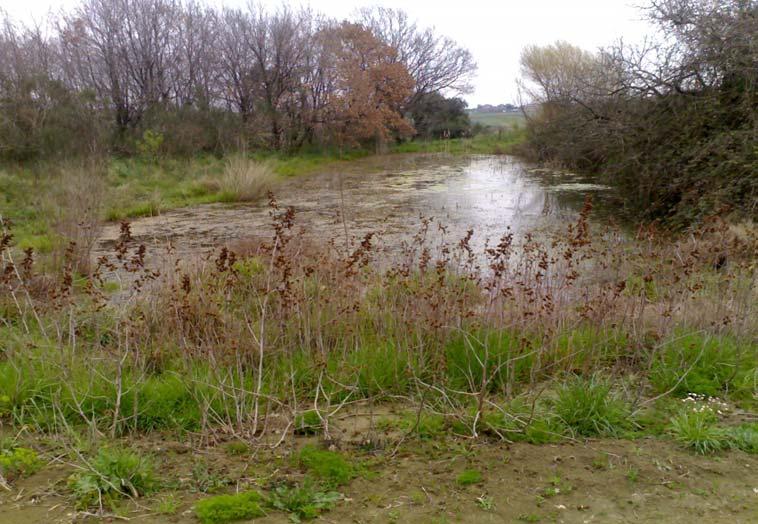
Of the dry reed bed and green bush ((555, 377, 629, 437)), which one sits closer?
green bush ((555, 377, 629, 437))

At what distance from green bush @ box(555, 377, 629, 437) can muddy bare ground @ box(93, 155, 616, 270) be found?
3.02 m

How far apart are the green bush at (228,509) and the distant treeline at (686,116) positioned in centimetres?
696

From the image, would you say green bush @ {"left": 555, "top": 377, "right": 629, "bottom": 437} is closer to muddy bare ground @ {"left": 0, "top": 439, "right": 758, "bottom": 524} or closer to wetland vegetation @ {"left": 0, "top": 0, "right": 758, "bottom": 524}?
wetland vegetation @ {"left": 0, "top": 0, "right": 758, "bottom": 524}

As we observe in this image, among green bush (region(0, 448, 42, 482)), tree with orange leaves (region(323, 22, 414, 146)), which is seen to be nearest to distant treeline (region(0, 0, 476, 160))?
tree with orange leaves (region(323, 22, 414, 146))

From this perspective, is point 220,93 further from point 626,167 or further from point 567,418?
point 567,418

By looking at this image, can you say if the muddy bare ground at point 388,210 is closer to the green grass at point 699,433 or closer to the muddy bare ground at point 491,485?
the green grass at point 699,433

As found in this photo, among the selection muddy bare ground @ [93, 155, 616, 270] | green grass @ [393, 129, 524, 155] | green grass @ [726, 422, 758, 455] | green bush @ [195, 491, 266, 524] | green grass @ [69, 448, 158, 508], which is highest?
green grass @ [393, 129, 524, 155]

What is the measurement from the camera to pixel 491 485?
249cm

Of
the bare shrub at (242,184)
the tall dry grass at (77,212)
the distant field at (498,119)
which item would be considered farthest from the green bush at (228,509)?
the distant field at (498,119)

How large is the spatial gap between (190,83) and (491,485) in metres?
24.3

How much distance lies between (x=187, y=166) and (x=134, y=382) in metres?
16.2

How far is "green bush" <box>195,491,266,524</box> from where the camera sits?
2.21 metres

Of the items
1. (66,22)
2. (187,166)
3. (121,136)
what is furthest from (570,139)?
(66,22)

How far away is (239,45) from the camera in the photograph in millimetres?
25344
